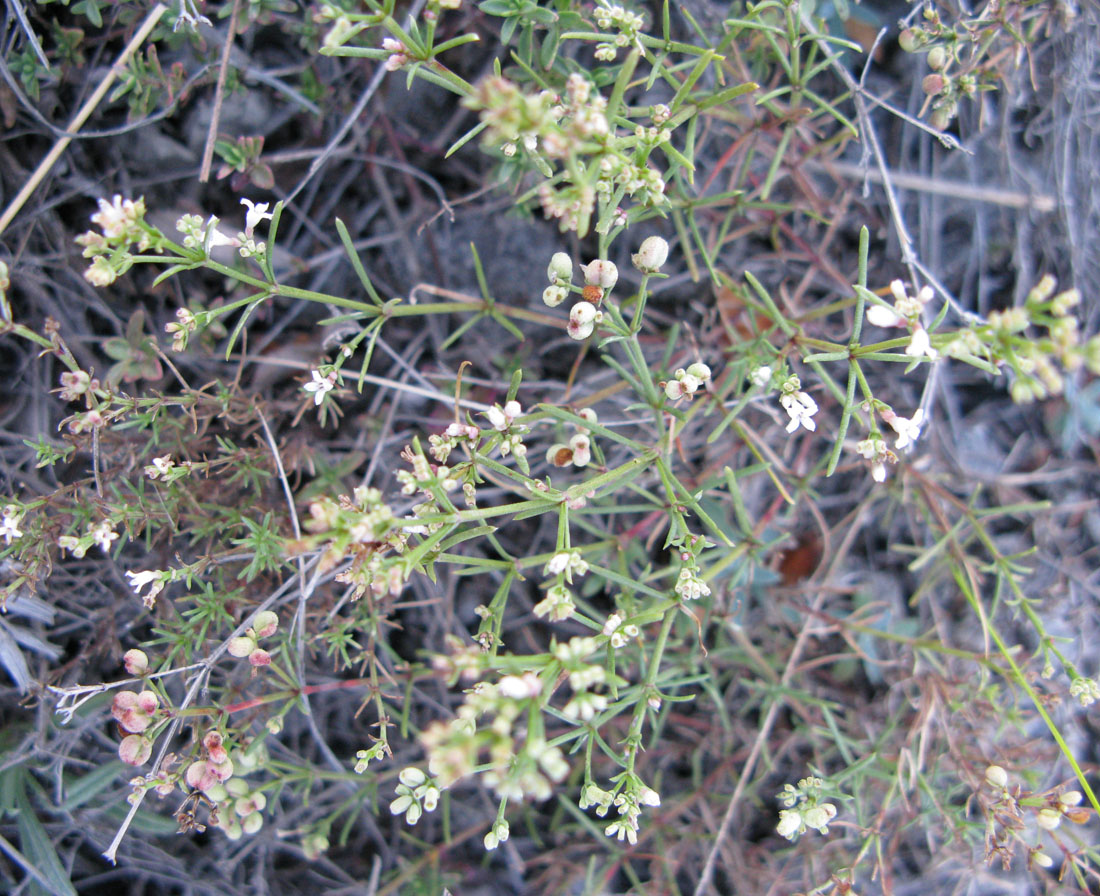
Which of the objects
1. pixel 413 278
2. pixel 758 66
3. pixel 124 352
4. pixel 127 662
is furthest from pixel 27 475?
pixel 758 66

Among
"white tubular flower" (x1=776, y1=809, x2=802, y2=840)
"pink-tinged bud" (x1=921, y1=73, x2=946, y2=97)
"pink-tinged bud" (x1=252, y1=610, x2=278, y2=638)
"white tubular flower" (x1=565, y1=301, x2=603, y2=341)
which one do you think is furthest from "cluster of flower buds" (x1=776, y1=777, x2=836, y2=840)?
"pink-tinged bud" (x1=921, y1=73, x2=946, y2=97)

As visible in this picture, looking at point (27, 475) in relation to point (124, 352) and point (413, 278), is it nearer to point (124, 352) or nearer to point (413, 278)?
point (124, 352)

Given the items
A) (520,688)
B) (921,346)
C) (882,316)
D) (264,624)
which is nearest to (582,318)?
(882,316)

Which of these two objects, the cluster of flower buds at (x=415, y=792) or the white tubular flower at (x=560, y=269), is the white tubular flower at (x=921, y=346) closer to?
the white tubular flower at (x=560, y=269)

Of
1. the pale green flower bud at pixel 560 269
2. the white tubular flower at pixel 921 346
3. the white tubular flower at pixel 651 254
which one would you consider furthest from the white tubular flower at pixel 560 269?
the white tubular flower at pixel 921 346

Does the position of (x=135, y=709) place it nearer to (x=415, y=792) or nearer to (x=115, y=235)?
(x=415, y=792)

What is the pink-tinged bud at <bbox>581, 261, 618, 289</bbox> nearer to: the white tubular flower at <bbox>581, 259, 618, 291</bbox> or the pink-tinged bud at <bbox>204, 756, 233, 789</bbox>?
the white tubular flower at <bbox>581, 259, 618, 291</bbox>
